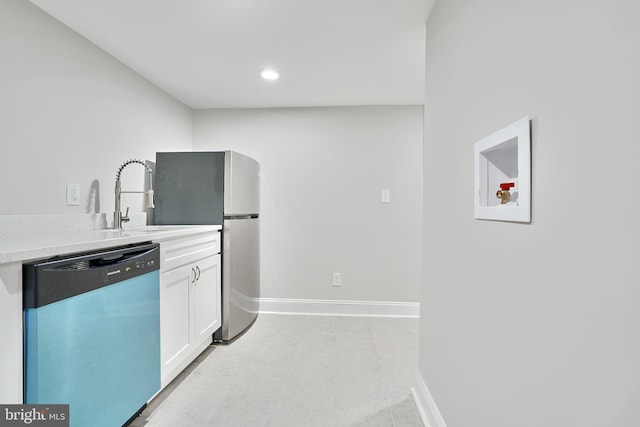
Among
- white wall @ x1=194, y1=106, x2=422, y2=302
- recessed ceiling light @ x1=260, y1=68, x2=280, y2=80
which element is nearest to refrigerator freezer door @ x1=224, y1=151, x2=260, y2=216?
white wall @ x1=194, y1=106, x2=422, y2=302

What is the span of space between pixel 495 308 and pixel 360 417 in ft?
3.66

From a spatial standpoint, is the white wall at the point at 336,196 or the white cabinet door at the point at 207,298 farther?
the white wall at the point at 336,196

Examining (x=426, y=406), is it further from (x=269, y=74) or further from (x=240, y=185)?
(x=269, y=74)

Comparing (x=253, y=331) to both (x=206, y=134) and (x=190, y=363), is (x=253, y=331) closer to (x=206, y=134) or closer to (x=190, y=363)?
(x=190, y=363)

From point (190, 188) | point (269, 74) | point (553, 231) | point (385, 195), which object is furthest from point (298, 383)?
point (269, 74)

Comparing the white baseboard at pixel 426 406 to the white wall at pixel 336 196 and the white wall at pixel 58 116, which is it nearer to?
the white wall at pixel 336 196

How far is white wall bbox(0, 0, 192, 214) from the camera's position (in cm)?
163

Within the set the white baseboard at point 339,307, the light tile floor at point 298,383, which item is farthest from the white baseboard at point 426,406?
the white baseboard at point 339,307

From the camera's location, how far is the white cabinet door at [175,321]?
6.01 ft

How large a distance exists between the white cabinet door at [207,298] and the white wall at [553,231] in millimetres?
1639

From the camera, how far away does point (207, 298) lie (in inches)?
93.3

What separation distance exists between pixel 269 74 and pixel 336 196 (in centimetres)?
136

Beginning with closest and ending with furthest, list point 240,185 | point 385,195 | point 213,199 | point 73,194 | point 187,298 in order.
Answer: point 73,194 < point 187,298 < point 213,199 < point 240,185 < point 385,195

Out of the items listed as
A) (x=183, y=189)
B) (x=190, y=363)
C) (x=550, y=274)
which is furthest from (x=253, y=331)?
(x=550, y=274)
